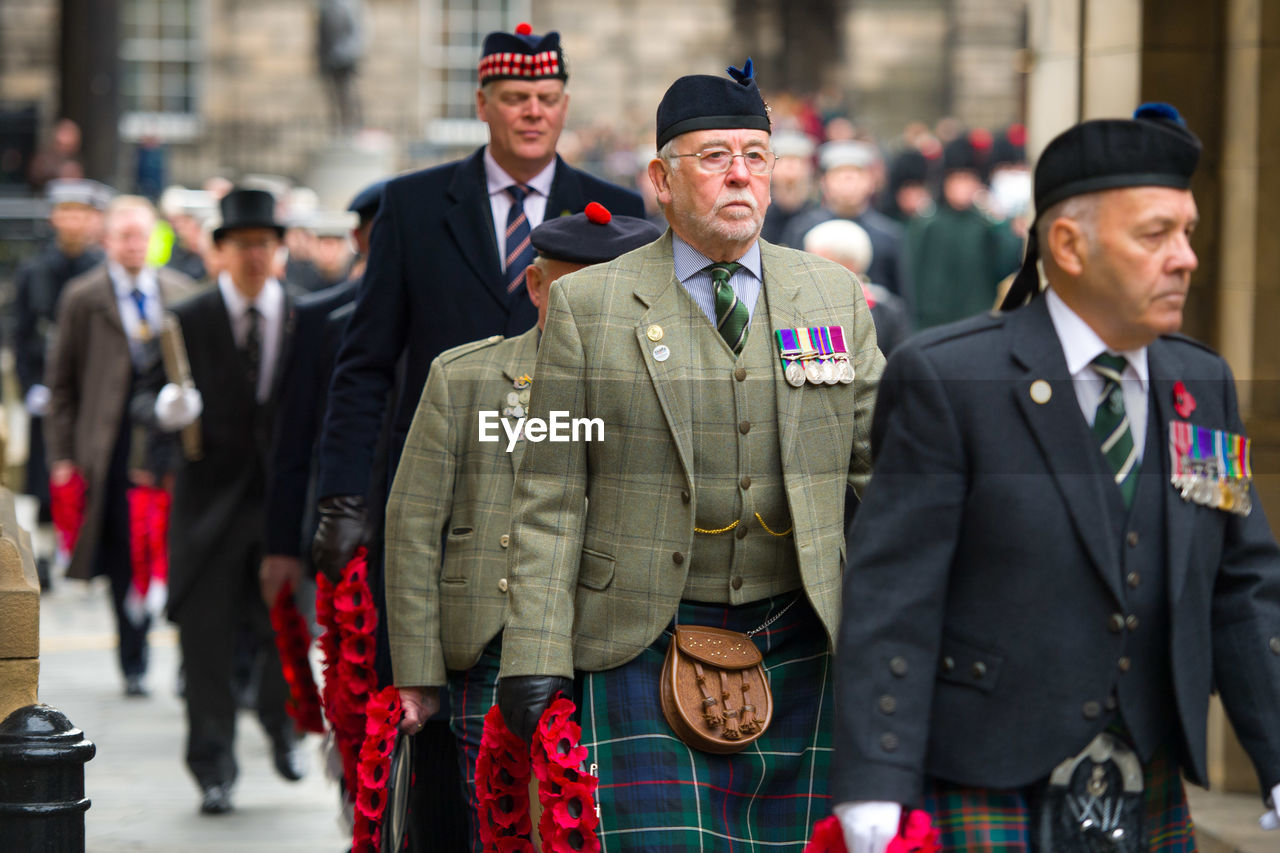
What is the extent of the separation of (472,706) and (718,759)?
1.01 meters

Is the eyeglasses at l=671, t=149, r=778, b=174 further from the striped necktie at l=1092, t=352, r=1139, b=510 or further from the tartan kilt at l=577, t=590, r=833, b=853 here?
the striped necktie at l=1092, t=352, r=1139, b=510

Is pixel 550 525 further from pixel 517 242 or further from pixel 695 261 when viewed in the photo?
pixel 517 242

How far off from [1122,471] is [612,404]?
1.25 metres

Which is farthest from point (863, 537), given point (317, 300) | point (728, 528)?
point (317, 300)

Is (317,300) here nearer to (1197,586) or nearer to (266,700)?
(266,700)

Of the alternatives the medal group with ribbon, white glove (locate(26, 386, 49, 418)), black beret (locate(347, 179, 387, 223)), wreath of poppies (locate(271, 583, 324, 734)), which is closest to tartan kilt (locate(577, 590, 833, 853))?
the medal group with ribbon

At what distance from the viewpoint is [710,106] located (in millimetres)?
4406

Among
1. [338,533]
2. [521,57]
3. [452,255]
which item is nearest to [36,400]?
[338,533]

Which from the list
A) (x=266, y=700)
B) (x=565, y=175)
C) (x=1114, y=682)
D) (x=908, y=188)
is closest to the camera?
(x=1114, y=682)

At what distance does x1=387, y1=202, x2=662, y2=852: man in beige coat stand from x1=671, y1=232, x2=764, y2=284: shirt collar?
0.60 meters

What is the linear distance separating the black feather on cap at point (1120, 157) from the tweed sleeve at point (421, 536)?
2149mm

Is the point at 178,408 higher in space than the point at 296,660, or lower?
higher

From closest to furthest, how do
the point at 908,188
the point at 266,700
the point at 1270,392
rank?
the point at 1270,392
the point at 266,700
the point at 908,188

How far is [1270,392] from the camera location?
511cm
